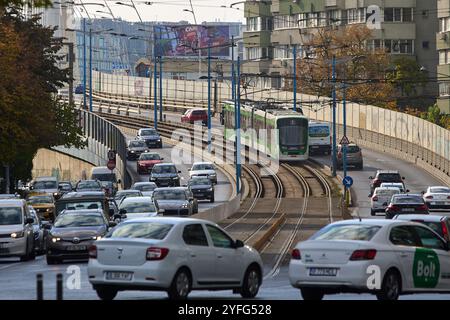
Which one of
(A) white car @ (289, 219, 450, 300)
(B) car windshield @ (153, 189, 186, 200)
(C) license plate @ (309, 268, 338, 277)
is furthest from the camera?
(B) car windshield @ (153, 189, 186, 200)

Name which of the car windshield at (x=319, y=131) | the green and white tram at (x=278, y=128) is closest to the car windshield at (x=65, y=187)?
the green and white tram at (x=278, y=128)

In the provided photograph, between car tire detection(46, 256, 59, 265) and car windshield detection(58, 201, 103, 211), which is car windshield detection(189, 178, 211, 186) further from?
car tire detection(46, 256, 59, 265)

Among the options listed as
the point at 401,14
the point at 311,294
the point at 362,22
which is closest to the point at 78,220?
the point at 311,294

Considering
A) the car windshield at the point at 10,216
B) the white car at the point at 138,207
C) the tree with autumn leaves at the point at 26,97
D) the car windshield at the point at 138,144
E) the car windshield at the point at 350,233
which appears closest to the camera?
the car windshield at the point at 350,233

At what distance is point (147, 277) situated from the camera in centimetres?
2202

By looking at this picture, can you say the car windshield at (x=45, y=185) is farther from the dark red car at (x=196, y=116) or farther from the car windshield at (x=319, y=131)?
the dark red car at (x=196, y=116)

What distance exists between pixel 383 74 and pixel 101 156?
1788 inches

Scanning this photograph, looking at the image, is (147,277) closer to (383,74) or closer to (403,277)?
(403,277)

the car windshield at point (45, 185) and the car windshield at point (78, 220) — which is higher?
the car windshield at point (78, 220)

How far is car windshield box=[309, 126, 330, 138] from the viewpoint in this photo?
338 ft

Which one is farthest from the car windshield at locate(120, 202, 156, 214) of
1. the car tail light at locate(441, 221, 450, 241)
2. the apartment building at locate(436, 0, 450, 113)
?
the apartment building at locate(436, 0, 450, 113)

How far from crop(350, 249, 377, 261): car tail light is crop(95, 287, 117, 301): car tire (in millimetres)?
3660

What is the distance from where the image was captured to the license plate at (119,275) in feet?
72.9

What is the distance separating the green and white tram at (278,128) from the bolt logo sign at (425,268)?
216 ft
